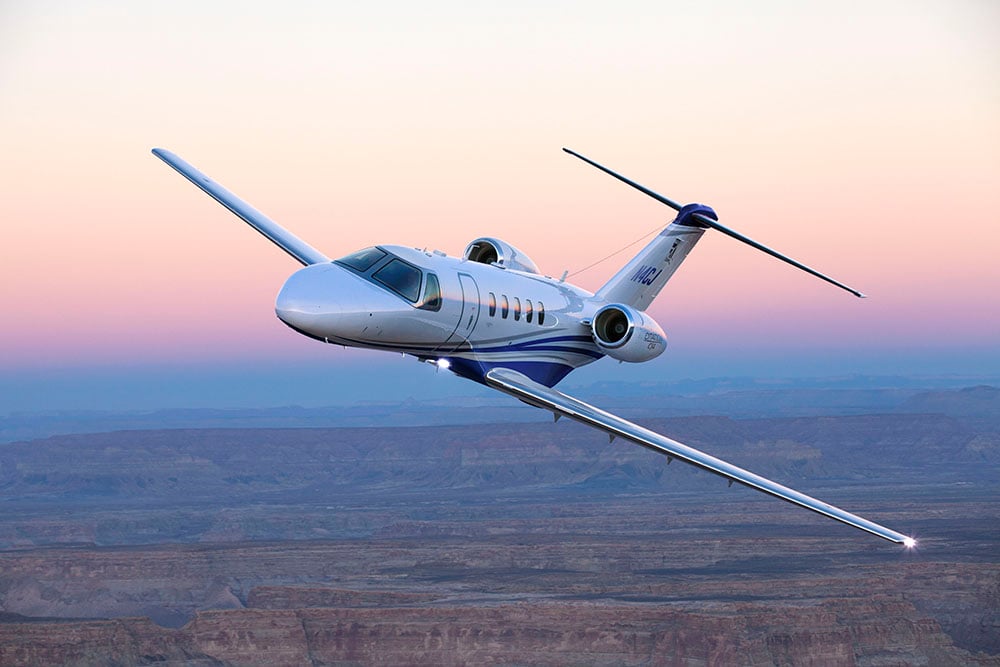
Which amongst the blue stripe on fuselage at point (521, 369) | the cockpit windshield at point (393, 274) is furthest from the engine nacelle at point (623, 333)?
the cockpit windshield at point (393, 274)

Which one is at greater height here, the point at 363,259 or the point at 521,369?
the point at 363,259

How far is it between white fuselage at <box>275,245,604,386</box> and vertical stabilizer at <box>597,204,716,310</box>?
4.73 metres

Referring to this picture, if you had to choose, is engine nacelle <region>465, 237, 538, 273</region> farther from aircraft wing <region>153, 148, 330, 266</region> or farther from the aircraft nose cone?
the aircraft nose cone

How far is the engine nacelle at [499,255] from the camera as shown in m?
53.6

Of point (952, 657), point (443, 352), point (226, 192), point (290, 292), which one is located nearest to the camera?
point (290, 292)

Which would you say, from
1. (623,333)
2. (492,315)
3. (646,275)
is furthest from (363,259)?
(646,275)

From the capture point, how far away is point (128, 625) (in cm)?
18000

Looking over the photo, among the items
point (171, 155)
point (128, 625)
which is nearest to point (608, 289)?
point (171, 155)

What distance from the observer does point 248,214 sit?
57938 millimetres

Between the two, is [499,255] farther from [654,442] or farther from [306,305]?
[306,305]

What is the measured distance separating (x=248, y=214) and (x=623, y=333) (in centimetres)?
1511

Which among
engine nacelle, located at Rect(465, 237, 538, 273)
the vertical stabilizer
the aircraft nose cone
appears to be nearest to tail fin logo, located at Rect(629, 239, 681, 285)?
the vertical stabilizer

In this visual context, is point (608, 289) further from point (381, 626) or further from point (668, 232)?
point (381, 626)

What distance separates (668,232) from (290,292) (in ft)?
75.0
